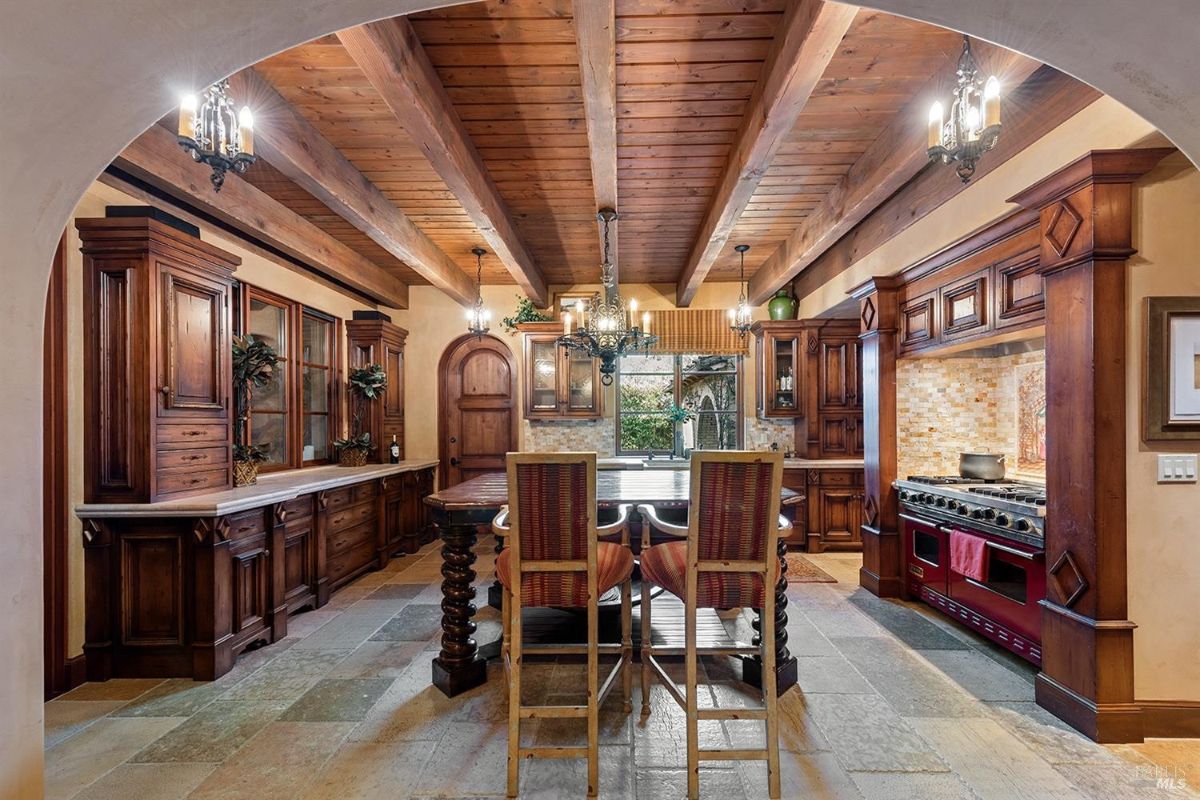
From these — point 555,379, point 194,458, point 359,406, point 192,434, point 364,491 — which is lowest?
point 364,491

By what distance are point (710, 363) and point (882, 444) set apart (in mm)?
2494

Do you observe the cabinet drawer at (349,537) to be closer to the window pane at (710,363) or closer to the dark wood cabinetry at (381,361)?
the dark wood cabinetry at (381,361)

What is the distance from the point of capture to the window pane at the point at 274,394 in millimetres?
4039

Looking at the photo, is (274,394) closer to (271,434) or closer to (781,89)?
(271,434)

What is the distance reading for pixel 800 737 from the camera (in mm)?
2121

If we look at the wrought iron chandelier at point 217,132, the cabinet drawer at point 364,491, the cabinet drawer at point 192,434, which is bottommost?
the cabinet drawer at point 364,491

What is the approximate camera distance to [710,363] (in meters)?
6.05

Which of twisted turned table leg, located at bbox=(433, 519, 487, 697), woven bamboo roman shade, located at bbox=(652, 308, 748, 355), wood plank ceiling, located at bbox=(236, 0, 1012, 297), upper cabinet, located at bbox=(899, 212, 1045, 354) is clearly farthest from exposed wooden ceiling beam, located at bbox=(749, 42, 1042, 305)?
twisted turned table leg, located at bbox=(433, 519, 487, 697)

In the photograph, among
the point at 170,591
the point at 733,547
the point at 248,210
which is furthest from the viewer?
the point at 248,210

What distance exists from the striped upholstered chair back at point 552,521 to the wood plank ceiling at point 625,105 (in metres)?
1.66

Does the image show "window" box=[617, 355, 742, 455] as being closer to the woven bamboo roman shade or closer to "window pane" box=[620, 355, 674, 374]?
"window pane" box=[620, 355, 674, 374]

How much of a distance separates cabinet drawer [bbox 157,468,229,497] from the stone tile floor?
941 mm

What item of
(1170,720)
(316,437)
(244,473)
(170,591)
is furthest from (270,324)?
(1170,720)

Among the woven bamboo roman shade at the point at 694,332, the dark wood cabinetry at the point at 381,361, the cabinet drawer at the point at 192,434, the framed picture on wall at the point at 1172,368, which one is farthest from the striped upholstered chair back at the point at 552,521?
the woven bamboo roman shade at the point at 694,332
